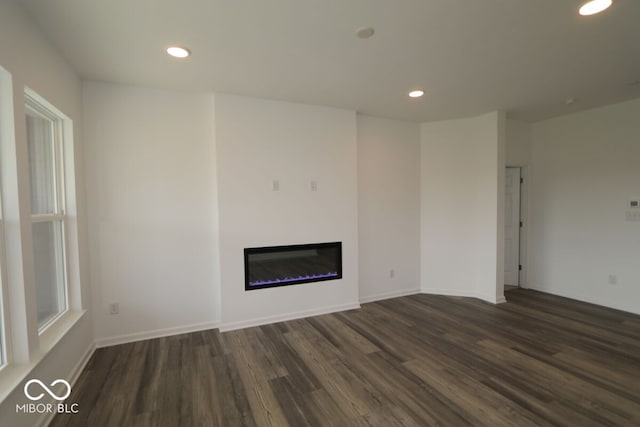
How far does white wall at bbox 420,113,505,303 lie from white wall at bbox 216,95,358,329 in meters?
1.39

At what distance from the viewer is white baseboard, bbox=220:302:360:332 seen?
10.8 ft

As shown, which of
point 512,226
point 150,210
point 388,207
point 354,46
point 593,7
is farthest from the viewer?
→ point 512,226

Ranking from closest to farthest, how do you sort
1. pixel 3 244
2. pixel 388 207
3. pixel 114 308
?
1. pixel 3 244
2. pixel 114 308
3. pixel 388 207

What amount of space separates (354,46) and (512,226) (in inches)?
166

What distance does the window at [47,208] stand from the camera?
2.11 metres

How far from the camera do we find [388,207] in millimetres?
4344

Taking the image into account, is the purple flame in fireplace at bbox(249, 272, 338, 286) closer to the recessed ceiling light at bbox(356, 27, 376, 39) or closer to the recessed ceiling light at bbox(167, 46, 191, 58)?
the recessed ceiling light at bbox(167, 46, 191, 58)

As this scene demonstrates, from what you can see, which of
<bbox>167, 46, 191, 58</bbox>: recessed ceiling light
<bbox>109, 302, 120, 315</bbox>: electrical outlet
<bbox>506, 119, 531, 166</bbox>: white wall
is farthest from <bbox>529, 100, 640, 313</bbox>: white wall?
<bbox>109, 302, 120, 315</bbox>: electrical outlet

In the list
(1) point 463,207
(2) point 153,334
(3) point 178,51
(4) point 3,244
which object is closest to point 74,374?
(2) point 153,334

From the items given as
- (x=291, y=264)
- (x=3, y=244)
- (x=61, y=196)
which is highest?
(x=61, y=196)

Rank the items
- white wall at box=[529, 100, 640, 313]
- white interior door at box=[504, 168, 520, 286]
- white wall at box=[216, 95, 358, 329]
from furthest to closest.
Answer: white interior door at box=[504, 168, 520, 286]
white wall at box=[529, 100, 640, 313]
white wall at box=[216, 95, 358, 329]

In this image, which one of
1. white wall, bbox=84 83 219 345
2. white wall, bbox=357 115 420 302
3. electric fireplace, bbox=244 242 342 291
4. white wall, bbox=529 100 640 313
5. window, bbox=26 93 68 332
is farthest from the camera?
white wall, bbox=357 115 420 302

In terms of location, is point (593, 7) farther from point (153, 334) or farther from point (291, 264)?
point (153, 334)

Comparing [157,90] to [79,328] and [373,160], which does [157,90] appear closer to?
[79,328]
